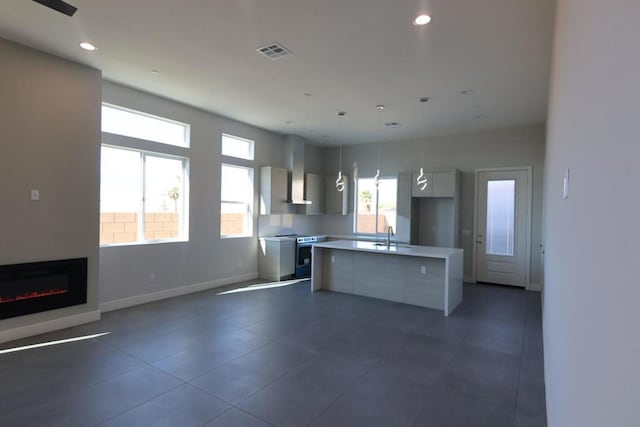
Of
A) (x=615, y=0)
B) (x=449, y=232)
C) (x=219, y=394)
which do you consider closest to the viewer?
(x=615, y=0)

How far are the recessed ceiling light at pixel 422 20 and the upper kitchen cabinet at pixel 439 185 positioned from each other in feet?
14.6

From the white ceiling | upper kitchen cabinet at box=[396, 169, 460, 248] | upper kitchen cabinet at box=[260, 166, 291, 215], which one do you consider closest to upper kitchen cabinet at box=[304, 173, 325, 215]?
upper kitchen cabinet at box=[260, 166, 291, 215]

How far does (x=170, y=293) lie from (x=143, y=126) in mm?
2822

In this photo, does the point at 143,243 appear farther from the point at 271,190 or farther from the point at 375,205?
the point at 375,205

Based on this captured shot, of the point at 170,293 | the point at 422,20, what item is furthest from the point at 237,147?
the point at 422,20

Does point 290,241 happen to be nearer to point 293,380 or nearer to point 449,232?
point 449,232

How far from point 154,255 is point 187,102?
8.70ft

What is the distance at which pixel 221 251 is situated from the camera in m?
6.56

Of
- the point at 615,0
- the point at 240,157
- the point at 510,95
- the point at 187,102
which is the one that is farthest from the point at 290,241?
the point at 615,0

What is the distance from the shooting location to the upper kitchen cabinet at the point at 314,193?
8281mm

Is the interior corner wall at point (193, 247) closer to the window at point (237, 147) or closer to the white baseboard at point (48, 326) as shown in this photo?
the window at point (237, 147)

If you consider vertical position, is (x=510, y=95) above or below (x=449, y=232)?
above

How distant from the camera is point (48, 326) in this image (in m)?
4.09

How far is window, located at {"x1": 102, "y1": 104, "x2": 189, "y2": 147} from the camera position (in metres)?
4.92
